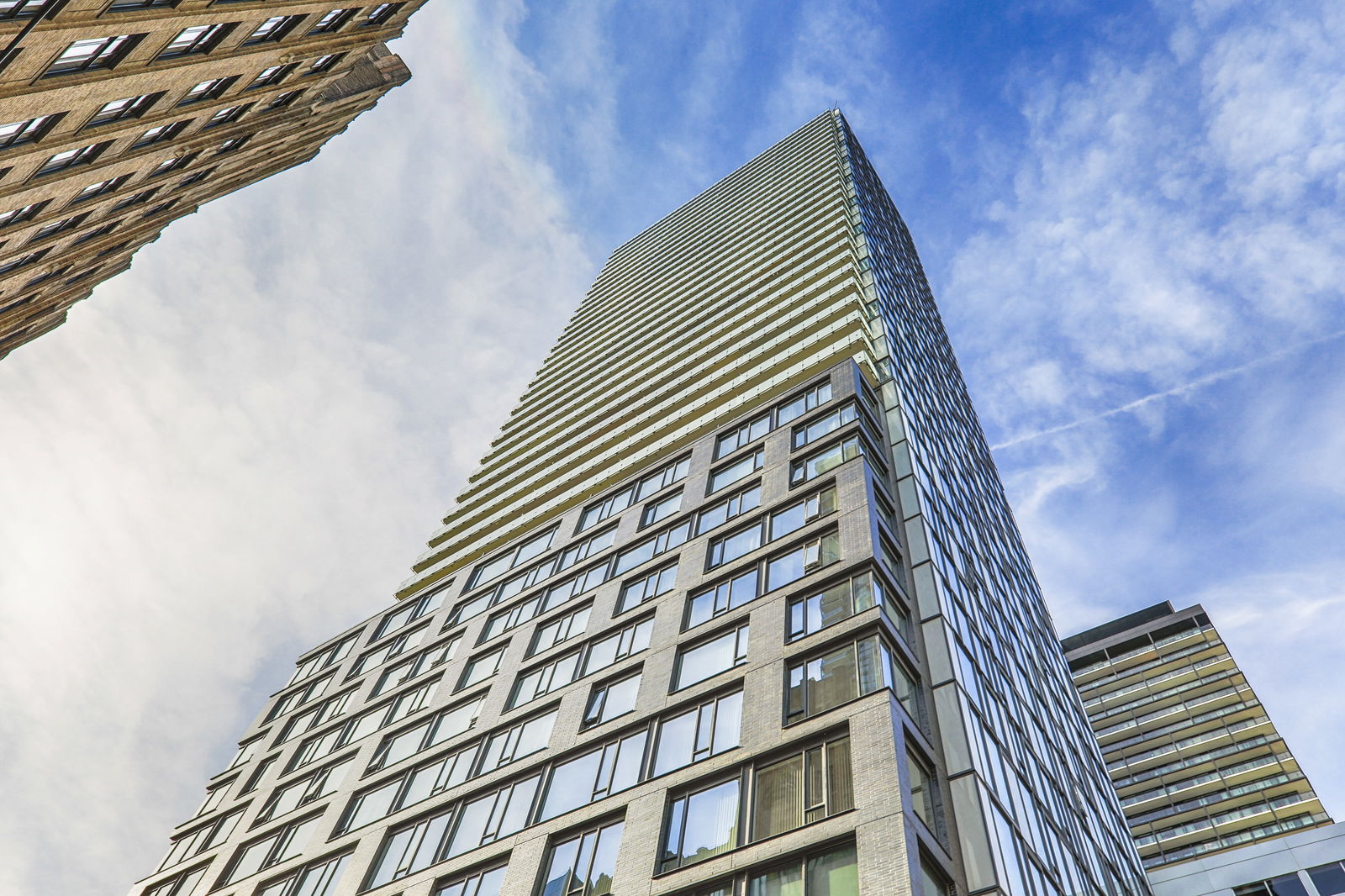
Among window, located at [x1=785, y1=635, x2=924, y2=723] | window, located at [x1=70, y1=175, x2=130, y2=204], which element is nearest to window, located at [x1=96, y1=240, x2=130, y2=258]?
window, located at [x1=70, y1=175, x2=130, y2=204]

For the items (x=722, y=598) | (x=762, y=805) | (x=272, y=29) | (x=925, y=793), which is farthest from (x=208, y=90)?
(x=925, y=793)

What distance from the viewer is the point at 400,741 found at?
36.6 meters

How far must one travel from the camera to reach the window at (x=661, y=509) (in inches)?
1574

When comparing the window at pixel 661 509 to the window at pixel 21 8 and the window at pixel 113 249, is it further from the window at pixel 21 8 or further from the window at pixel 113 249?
the window at pixel 21 8

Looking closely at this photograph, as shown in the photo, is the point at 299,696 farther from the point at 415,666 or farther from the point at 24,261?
the point at 24,261

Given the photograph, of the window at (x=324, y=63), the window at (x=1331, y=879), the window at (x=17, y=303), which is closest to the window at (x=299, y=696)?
the window at (x=17, y=303)

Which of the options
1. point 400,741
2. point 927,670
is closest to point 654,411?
point 400,741

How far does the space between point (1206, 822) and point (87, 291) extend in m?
100.0

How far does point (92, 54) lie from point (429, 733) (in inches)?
1018

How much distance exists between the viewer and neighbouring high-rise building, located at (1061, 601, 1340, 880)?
272ft

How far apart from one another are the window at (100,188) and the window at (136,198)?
1799mm

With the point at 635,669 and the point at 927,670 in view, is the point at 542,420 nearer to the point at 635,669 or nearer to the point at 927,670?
the point at 635,669

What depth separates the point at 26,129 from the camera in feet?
73.0

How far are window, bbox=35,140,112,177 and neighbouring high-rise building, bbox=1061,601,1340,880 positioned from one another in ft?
269
